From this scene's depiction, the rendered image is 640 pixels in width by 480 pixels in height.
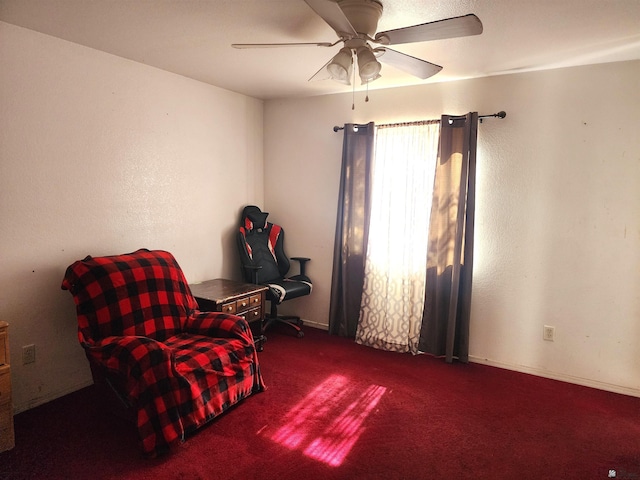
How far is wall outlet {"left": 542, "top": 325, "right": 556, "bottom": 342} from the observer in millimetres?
3234

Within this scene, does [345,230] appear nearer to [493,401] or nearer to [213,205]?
[213,205]

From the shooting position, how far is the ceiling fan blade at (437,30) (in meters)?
1.83

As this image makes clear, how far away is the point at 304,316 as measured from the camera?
4523mm

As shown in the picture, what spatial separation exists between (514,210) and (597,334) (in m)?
1.12

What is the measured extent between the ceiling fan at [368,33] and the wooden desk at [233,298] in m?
1.87

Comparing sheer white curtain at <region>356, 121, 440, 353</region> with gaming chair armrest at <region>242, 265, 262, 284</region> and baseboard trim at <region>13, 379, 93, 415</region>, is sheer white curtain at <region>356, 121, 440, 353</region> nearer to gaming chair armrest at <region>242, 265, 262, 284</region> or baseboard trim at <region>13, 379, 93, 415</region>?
gaming chair armrest at <region>242, 265, 262, 284</region>

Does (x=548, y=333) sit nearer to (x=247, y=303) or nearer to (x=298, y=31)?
(x=247, y=303)

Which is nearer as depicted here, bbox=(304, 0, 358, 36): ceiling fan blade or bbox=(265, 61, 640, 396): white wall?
bbox=(304, 0, 358, 36): ceiling fan blade

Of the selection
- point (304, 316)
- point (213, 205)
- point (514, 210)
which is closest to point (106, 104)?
point (213, 205)

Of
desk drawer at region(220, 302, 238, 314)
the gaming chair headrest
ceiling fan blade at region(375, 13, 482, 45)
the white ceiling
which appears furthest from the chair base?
ceiling fan blade at region(375, 13, 482, 45)

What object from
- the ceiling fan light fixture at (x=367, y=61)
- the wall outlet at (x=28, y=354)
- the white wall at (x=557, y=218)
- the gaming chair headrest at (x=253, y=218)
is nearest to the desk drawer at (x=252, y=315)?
the gaming chair headrest at (x=253, y=218)

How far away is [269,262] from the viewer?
168 inches

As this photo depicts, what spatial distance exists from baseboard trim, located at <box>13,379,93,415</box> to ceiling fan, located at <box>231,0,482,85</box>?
2.59 metres

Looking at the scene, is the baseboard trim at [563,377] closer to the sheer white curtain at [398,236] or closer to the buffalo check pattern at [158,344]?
the sheer white curtain at [398,236]
